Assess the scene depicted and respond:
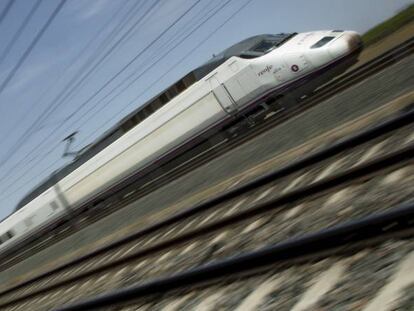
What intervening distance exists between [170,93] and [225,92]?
3331mm

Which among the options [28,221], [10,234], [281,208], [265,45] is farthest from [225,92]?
[10,234]

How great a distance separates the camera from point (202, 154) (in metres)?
18.5

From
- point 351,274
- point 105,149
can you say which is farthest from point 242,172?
point 105,149

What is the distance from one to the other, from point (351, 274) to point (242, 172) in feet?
23.5

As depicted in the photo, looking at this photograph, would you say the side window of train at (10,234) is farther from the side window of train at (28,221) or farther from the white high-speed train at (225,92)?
the white high-speed train at (225,92)

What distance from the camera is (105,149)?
23.5 meters

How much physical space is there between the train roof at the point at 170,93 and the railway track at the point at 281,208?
7984mm

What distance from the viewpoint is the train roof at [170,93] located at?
17.0 metres

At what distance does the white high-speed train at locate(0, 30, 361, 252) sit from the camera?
15.5 metres

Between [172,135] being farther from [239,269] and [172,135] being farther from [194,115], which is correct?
[239,269]

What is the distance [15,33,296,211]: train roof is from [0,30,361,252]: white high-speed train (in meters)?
0.04

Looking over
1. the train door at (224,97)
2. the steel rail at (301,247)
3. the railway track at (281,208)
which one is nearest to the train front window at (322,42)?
the train door at (224,97)

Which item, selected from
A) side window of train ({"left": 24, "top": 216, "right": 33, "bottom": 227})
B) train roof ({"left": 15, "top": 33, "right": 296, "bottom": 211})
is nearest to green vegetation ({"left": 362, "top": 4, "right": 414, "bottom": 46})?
train roof ({"left": 15, "top": 33, "right": 296, "bottom": 211})

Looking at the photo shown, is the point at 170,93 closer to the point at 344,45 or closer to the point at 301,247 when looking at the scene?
the point at 344,45
